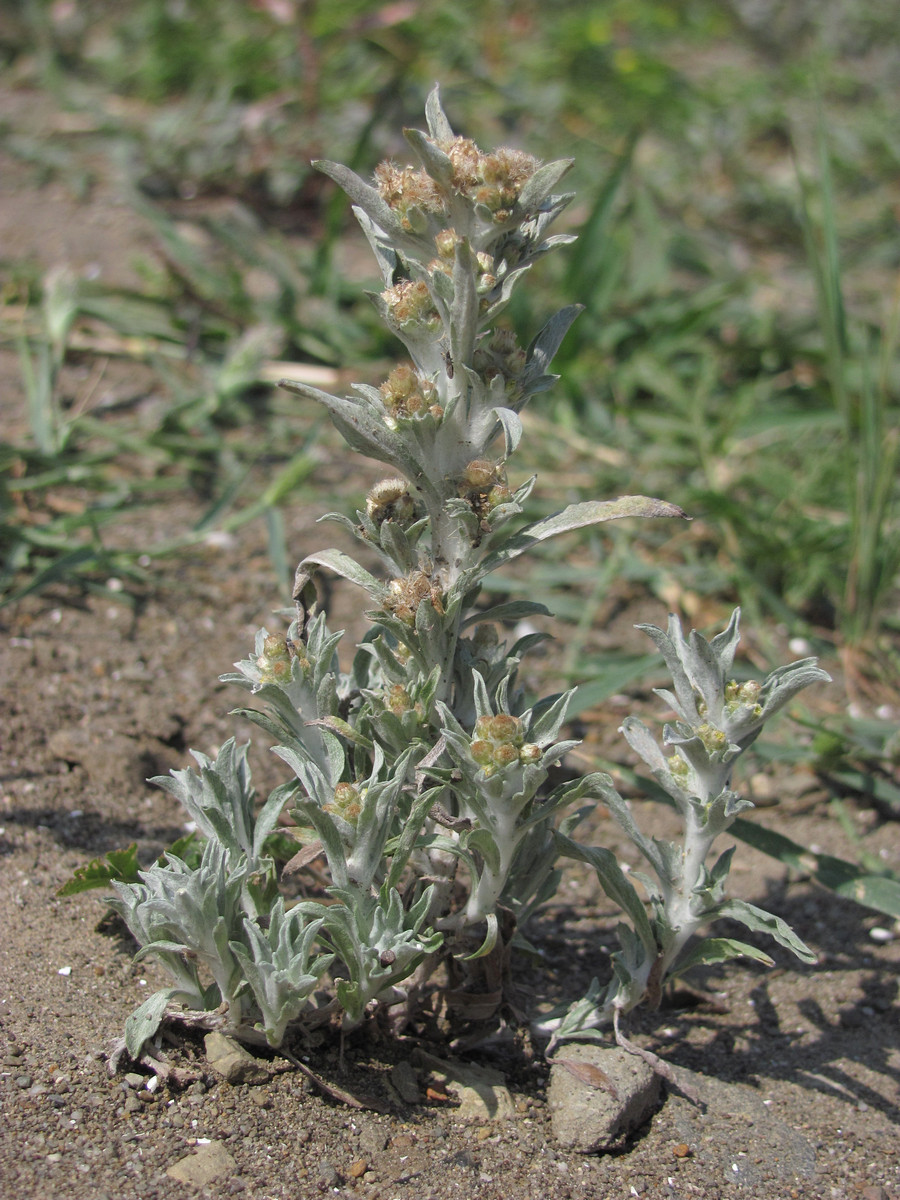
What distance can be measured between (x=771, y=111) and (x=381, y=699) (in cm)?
551

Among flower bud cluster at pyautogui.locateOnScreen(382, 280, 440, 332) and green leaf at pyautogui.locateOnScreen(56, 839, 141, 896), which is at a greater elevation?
flower bud cluster at pyautogui.locateOnScreen(382, 280, 440, 332)

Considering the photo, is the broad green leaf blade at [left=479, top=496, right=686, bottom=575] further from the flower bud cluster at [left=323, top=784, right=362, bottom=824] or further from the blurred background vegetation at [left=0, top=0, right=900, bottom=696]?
the blurred background vegetation at [left=0, top=0, right=900, bottom=696]

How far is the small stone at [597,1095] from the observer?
185 cm

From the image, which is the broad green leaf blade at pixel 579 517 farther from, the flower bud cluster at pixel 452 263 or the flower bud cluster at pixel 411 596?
the flower bud cluster at pixel 452 263

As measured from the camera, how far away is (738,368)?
446 centimetres

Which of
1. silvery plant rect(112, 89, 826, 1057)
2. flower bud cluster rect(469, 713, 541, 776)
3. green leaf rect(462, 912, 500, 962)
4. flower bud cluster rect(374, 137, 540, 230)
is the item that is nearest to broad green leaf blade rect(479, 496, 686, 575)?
silvery plant rect(112, 89, 826, 1057)

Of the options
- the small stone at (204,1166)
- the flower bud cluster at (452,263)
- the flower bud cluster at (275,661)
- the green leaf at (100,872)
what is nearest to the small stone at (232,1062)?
the small stone at (204,1166)

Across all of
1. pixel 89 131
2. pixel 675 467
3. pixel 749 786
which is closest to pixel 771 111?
pixel 675 467

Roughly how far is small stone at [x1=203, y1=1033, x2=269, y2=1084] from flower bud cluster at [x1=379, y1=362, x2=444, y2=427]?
1114 mm

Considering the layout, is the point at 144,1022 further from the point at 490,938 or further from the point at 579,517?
the point at 579,517

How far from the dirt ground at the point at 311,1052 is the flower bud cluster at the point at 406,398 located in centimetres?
115

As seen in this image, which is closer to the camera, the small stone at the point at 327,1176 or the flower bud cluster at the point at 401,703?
the small stone at the point at 327,1176

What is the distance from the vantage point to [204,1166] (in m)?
1.66

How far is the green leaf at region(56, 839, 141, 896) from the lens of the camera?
200cm
